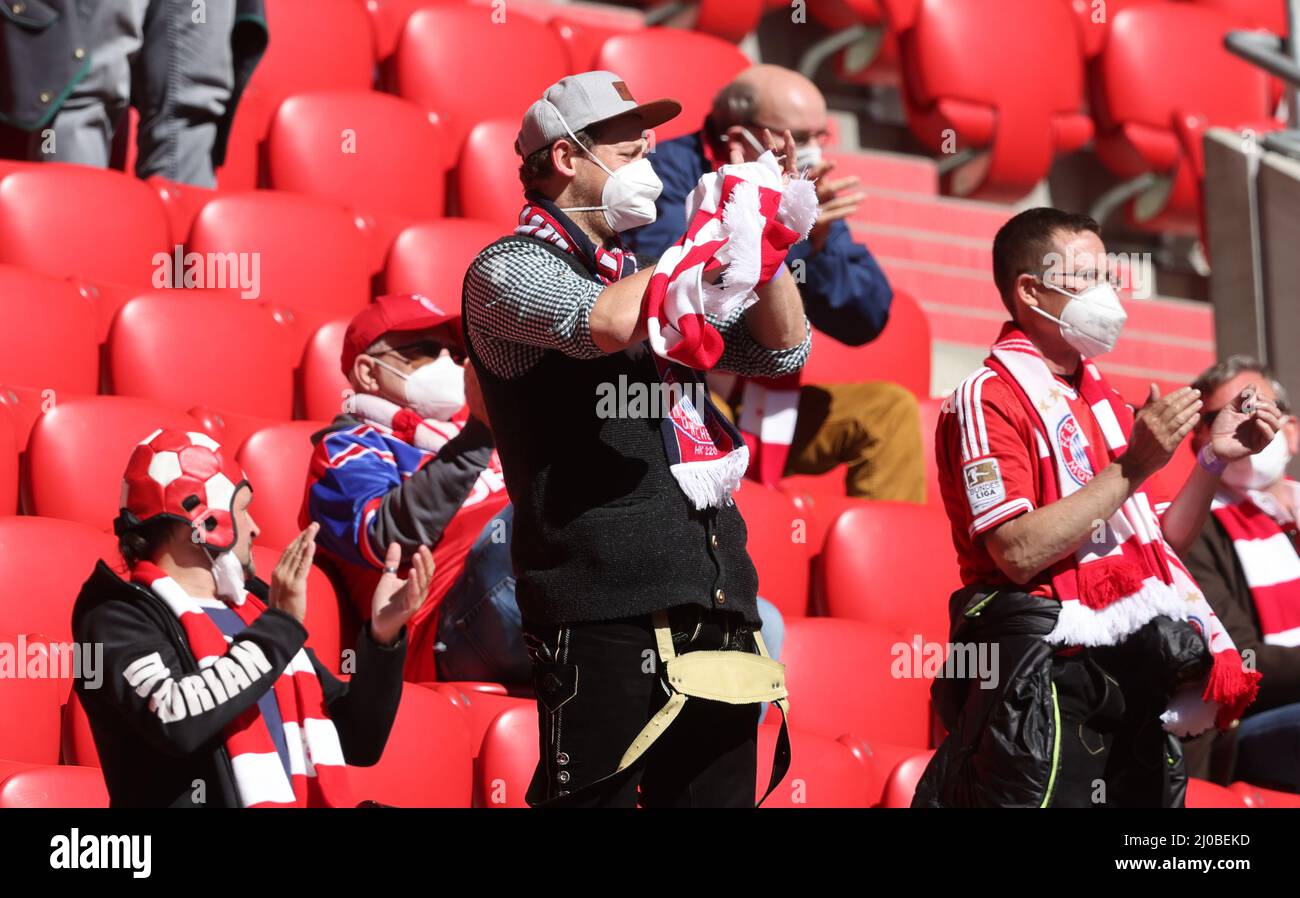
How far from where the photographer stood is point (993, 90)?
5.99 meters

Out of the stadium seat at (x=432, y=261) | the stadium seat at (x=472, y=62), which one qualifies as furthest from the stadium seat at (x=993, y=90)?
the stadium seat at (x=432, y=261)

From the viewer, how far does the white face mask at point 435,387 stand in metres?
3.64

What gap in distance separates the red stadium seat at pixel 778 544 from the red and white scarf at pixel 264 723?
128cm

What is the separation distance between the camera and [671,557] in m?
2.22

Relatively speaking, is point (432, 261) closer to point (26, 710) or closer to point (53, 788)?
point (26, 710)

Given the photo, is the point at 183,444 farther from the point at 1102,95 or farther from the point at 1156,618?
the point at 1102,95

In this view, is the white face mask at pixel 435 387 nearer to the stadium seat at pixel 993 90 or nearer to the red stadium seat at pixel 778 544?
the red stadium seat at pixel 778 544

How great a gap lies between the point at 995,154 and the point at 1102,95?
Answer: 0.57 metres

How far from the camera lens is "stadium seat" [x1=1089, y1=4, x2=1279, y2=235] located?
6246 millimetres

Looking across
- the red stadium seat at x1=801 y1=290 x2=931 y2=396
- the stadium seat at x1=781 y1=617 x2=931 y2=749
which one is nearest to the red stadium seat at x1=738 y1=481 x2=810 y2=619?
the stadium seat at x1=781 y1=617 x2=931 y2=749

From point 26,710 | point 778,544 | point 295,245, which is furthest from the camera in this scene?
point 295,245

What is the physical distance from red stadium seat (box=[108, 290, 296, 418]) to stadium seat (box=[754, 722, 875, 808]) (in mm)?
1381

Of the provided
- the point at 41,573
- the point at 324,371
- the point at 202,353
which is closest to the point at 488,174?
the point at 324,371

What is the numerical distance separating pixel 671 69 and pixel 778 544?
6.60 ft
